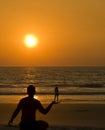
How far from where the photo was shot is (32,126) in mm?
9156

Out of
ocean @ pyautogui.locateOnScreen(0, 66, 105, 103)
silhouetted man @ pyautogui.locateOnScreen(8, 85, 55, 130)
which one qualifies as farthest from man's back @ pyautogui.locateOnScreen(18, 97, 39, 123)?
ocean @ pyautogui.locateOnScreen(0, 66, 105, 103)

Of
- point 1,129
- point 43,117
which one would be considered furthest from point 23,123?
point 43,117

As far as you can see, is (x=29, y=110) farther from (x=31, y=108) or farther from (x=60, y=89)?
(x=60, y=89)

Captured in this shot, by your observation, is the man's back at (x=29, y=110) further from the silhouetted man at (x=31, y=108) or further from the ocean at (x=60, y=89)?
the ocean at (x=60, y=89)

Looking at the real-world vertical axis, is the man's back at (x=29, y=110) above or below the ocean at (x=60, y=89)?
below

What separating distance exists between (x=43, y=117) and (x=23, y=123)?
1079 centimetres

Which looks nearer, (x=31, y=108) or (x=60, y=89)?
(x=31, y=108)

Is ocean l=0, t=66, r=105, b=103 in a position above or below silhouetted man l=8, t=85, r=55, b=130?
above

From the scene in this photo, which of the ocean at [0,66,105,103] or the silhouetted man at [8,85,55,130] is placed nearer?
the silhouetted man at [8,85,55,130]

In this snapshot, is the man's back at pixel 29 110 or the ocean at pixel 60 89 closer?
the man's back at pixel 29 110

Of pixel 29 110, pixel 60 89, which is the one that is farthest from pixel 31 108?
pixel 60 89

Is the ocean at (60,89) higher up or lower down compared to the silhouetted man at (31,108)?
higher up

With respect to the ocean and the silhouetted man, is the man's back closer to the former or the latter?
the silhouetted man

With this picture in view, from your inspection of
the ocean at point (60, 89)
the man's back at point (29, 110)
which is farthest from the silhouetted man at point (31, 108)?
the ocean at point (60, 89)
